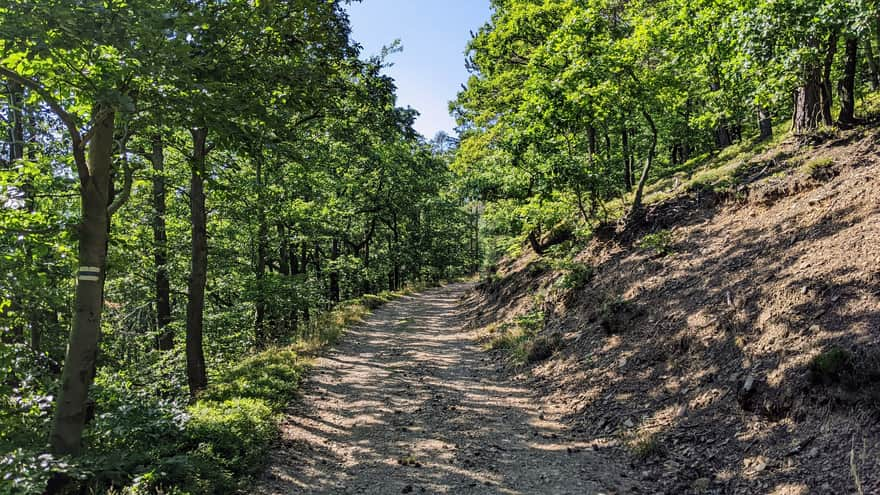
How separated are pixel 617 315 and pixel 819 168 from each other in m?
4.54

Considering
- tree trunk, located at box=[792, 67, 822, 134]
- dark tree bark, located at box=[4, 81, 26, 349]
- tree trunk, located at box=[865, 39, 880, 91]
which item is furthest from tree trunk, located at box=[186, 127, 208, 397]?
tree trunk, located at box=[865, 39, 880, 91]

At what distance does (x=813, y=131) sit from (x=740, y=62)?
4029mm

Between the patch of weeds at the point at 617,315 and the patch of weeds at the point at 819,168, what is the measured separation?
398 centimetres

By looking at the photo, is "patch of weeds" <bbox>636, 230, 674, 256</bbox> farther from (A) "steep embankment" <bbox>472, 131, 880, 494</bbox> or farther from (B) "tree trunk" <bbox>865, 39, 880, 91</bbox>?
(B) "tree trunk" <bbox>865, 39, 880, 91</bbox>

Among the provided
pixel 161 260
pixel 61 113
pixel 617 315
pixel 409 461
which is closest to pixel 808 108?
pixel 617 315

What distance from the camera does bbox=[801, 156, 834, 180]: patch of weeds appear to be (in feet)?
26.1

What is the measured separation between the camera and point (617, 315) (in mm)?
8438

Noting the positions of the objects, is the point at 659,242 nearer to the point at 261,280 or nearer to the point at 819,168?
the point at 819,168

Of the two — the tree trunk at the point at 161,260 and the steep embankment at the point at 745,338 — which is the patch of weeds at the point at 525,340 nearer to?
the steep embankment at the point at 745,338

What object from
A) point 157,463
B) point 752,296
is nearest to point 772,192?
point 752,296

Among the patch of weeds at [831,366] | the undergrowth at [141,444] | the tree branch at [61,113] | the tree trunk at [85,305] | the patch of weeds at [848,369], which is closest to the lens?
the tree branch at [61,113]

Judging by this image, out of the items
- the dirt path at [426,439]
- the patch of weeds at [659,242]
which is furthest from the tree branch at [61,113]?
the patch of weeds at [659,242]

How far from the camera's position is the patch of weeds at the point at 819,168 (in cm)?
795

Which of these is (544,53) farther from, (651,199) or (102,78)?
(102,78)
